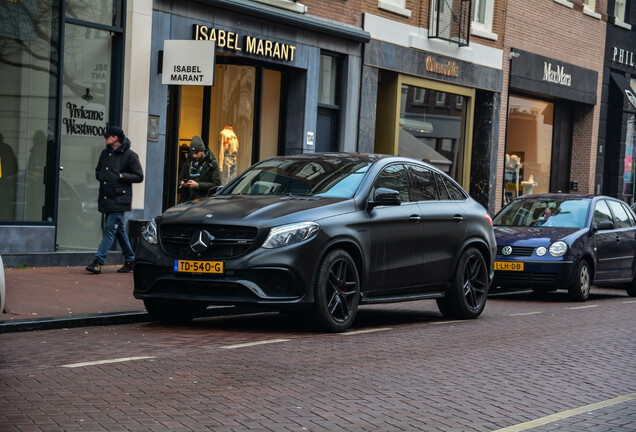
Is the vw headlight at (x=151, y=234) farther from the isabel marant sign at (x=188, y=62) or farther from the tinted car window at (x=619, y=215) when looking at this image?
the tinted car window at (x=619, y=215)

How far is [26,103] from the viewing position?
1546cm

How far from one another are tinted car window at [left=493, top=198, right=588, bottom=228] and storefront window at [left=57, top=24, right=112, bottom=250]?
6.29 meters

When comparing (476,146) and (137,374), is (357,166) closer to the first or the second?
(137,374)

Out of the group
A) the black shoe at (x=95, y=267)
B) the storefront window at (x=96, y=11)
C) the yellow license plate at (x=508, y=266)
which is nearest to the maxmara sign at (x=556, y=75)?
the yellow license plate at (x=508, y=266)

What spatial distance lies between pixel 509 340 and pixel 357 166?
231cm

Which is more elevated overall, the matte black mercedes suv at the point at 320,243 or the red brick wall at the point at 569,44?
the red brick wall at the point at 569,44

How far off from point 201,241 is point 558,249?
24.5 feet

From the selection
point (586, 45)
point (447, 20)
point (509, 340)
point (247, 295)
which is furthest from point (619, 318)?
point (586, 45)

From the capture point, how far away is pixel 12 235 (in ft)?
48.7

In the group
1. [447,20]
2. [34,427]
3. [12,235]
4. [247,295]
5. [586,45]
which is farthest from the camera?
[586,45]

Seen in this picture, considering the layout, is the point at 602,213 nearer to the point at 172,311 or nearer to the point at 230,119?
the point at 230,119

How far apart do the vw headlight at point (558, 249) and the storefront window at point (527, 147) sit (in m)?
13.0

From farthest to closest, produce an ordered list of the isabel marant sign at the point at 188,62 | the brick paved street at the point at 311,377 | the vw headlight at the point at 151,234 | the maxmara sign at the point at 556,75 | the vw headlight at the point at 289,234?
the maxmara sign at the point at 556,75 → the isabel marant sign at the point at 188,62 → the vw headlight at the point at 151,234 → the vw headlight at the point at 289,234 → the brick paved street at the point at 311,377

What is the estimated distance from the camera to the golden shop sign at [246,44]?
18.0 m
